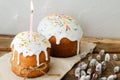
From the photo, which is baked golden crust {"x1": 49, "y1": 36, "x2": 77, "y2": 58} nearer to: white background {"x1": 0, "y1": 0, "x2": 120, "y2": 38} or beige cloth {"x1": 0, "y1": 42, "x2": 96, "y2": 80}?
beige cloth {"x1": 0, "y1": 42, "x2": 96, "y2": 80}

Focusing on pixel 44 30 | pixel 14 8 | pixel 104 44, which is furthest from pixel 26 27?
pixel 104 44

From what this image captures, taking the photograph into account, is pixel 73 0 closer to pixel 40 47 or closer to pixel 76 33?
pixel 76 33

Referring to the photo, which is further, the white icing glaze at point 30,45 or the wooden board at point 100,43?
the wooden board at point 100,43

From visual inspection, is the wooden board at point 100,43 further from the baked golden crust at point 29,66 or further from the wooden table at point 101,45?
the baked golden crust at point 29,66

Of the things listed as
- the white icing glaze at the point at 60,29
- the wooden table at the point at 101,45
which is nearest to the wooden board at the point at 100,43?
the wooden table at the point at 101,45

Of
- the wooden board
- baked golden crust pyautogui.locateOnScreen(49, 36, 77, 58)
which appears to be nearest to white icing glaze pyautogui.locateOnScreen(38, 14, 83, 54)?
baked golden crust pyautogui.locateOnScreen(49, 36, 77, 58)

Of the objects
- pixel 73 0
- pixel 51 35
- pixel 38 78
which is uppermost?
pixel 73 0
